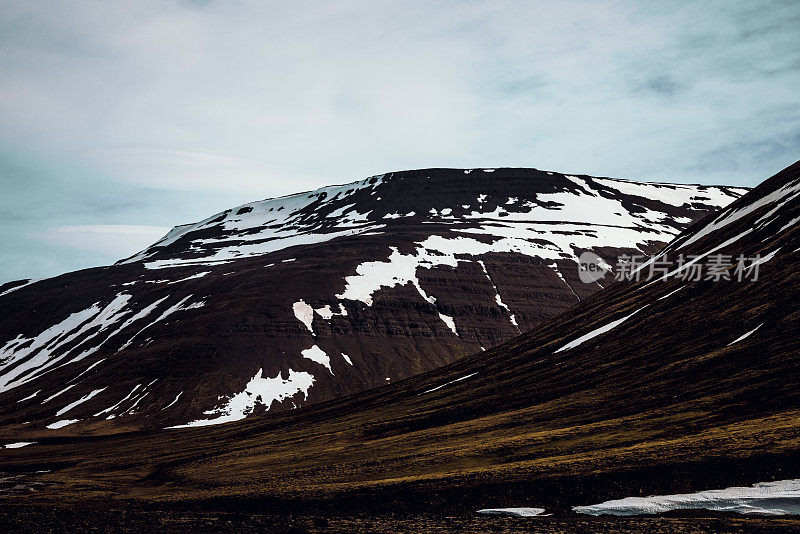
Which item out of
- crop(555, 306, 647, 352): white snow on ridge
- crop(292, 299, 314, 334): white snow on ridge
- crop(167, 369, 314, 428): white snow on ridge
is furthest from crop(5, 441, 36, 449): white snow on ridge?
crop(555, 306, 647, 352): white snow on ridge

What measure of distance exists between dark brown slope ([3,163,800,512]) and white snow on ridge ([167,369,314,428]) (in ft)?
57.1

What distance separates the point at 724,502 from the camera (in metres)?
36.2

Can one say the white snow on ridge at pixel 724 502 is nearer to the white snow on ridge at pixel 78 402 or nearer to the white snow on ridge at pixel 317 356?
the white snow on ridge at pixel 317 356

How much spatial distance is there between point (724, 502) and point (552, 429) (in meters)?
28.5

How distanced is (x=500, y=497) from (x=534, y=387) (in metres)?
46.0

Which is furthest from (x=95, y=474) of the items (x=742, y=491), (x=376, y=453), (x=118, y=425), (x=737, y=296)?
(x=737, y=296)

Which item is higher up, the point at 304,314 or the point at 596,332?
the point at 304,314

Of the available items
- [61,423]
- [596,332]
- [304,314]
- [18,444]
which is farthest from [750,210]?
[61,423]

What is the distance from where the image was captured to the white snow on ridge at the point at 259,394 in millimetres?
147125

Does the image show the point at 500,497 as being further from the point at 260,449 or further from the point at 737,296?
the point at 737,296

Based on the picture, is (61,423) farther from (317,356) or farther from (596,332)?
(596,332)

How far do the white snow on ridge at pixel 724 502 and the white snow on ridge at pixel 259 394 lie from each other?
380ft

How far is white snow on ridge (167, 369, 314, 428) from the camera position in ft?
483

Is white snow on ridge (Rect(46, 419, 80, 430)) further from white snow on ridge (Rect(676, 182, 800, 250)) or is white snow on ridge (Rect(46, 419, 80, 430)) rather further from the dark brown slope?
white snow on ridge (Rect(676, 182, 800, 250))
